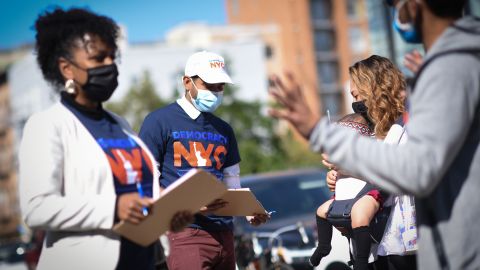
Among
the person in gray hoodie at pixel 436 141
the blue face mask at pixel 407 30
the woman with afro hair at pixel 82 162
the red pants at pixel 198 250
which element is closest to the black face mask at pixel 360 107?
the red pants at pixel 198 250

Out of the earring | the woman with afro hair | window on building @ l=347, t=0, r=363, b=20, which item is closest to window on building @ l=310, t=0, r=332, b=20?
window on building @ l=347, t=0, r=363, b=20

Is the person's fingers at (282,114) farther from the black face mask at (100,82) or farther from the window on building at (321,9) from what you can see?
the window on building at (321,9)

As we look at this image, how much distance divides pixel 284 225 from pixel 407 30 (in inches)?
257

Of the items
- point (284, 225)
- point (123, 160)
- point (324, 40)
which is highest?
point (123, 160)

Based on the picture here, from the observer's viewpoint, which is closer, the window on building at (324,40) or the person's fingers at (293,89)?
the person's fingers at (293,89)

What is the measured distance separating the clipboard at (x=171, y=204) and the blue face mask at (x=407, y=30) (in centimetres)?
109

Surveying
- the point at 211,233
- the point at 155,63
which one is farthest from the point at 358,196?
the point at 155,63

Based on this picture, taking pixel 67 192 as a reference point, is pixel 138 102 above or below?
below

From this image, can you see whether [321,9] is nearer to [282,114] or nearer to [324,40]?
[324,40]

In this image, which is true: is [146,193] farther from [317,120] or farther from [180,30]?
[180,30]

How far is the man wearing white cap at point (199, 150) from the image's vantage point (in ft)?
19.3

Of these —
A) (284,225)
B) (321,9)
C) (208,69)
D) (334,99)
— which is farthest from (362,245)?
(321,9)

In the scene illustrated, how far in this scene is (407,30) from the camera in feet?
11.4

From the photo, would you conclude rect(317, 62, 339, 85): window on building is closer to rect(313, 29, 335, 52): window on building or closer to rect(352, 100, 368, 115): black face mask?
rect(313, 29, 335, 52): window on building
